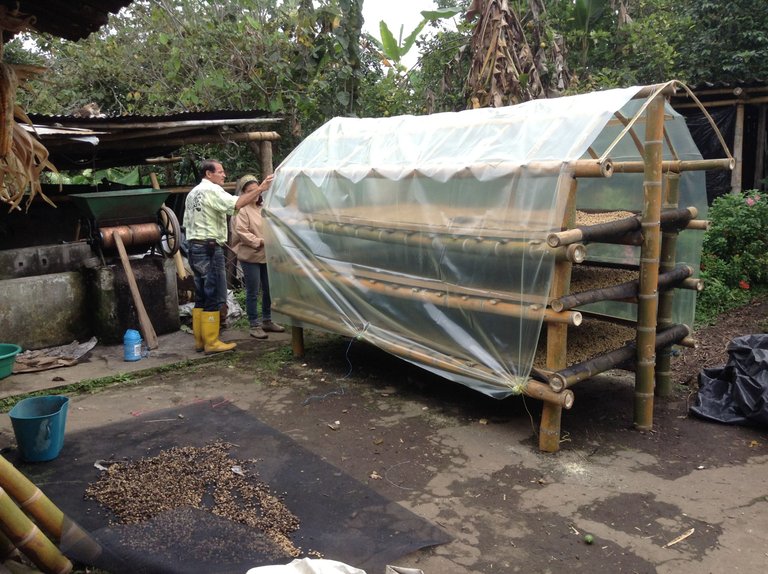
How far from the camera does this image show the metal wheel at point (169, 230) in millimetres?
7699

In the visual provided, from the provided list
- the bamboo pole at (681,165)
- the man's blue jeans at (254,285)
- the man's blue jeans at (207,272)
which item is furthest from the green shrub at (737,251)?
the man's blue jeans at (207,272)

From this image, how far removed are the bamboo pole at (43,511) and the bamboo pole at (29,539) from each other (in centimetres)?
7

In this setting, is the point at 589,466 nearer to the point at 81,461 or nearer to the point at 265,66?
the point at 81,461

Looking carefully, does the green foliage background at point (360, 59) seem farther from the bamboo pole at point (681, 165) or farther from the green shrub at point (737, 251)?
the bamboo pole at point (681, 165)

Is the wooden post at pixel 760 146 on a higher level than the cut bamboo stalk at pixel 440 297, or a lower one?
higher

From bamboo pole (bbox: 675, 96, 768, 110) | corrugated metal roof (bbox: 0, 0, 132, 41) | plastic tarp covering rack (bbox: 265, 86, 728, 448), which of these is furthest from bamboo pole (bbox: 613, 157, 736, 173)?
bamboo pole (bbox: 675, 96, 768, 110)

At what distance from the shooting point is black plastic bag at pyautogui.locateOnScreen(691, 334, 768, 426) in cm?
469

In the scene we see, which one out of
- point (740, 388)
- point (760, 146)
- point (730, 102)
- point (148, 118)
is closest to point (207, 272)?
point (148, 118)

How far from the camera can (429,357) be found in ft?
16.4

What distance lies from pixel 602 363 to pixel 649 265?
2.49ft

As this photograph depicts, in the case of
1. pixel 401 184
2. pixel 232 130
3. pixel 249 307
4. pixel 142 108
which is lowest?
pixel 249 307

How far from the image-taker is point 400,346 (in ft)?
17.4

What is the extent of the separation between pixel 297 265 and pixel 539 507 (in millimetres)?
3381

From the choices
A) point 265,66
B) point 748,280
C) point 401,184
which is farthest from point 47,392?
point 748,280
